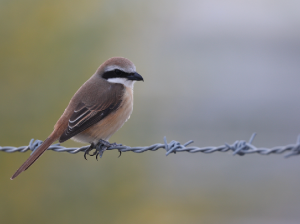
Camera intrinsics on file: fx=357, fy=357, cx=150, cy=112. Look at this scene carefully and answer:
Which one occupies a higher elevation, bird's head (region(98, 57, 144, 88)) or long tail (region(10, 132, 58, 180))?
bird's head (region(98, 57, 144, 88))

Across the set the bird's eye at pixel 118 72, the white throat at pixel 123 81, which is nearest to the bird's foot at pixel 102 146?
the white throat at pixel 123 81

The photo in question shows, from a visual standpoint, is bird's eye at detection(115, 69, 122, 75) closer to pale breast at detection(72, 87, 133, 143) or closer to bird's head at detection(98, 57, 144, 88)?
bird's head at detection(98, 57, 144, 88)

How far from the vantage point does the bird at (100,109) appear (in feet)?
14.7

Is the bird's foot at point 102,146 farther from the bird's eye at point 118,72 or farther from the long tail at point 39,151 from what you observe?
the bird's eye at point 118,72

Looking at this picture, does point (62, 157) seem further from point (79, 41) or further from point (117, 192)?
point (79, 41)

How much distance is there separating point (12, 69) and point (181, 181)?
20.0 ft

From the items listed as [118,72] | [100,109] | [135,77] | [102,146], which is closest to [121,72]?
[118,72]

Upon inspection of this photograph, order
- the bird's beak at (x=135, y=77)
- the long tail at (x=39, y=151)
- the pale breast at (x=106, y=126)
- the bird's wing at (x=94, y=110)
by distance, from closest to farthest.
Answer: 1. the long tail at (x=39, y=151)
2. the bird's wing at (x=94, y=110)
3. the pale breast at (x=106, y=126)
4. the bird's beak at (x=135, y=77)

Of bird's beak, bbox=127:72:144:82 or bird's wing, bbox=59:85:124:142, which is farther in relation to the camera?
bird's beak, bbox=127:72:144:82

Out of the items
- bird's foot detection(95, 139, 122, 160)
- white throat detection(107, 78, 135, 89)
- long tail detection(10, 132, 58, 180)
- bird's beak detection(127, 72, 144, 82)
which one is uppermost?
bird's beak detection(127, 72, 144, 82)

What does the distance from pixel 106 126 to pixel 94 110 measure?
0.26 meters

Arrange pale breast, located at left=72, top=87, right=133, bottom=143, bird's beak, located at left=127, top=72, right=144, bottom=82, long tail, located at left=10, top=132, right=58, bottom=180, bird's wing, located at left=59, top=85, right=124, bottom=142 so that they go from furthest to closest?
1. bird's beak, located at left=127, top=72, right=144, bottom=82
2. pale breast, located at left=72, top=87, right=133, bottom=143
3. bird's wing, located at left=59, top=85, right=124, bottom=142
4. long tail, located at left=10, top=132, right=58, bottom=180

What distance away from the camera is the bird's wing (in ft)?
14.5

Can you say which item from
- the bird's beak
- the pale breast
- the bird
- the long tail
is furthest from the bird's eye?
the long tail
